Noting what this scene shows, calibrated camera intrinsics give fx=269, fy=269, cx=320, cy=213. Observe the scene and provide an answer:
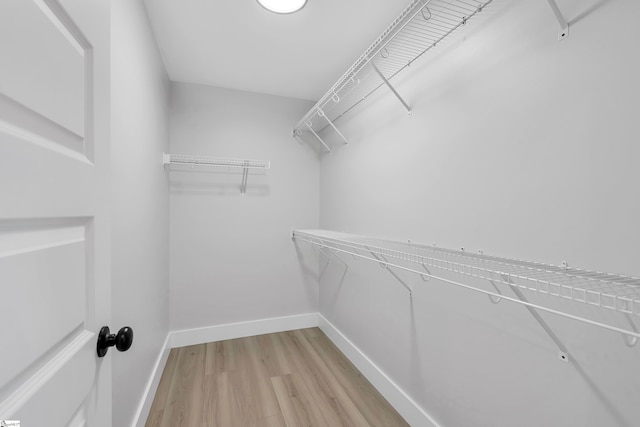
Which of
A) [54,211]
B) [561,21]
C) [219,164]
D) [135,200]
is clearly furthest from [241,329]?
[561,21]

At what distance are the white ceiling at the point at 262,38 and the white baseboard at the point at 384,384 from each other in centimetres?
220

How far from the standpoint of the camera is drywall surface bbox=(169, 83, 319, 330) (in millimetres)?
2420

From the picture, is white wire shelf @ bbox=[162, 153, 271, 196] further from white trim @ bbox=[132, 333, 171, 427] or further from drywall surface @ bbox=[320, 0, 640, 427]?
white trim @ bbox=[132, 333, 171, 427]

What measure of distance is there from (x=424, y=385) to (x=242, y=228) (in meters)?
1.91

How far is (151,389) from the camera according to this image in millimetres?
1677

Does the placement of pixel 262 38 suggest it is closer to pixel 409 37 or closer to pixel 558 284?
pixel 409 37

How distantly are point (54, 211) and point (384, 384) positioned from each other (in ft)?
6.32

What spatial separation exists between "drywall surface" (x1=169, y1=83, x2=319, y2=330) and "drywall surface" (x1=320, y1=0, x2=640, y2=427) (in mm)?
1227

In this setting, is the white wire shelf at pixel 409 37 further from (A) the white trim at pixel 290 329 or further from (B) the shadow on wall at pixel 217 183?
(A) the white trim at pixel 290 329

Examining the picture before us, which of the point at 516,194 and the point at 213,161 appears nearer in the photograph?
the point at 516,194

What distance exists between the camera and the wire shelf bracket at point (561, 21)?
85 cm

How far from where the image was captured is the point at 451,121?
1301 mm

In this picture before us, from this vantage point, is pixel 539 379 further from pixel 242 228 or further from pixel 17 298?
pixel 242 228

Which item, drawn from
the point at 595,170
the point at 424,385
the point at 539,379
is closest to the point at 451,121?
the point at 595,170
